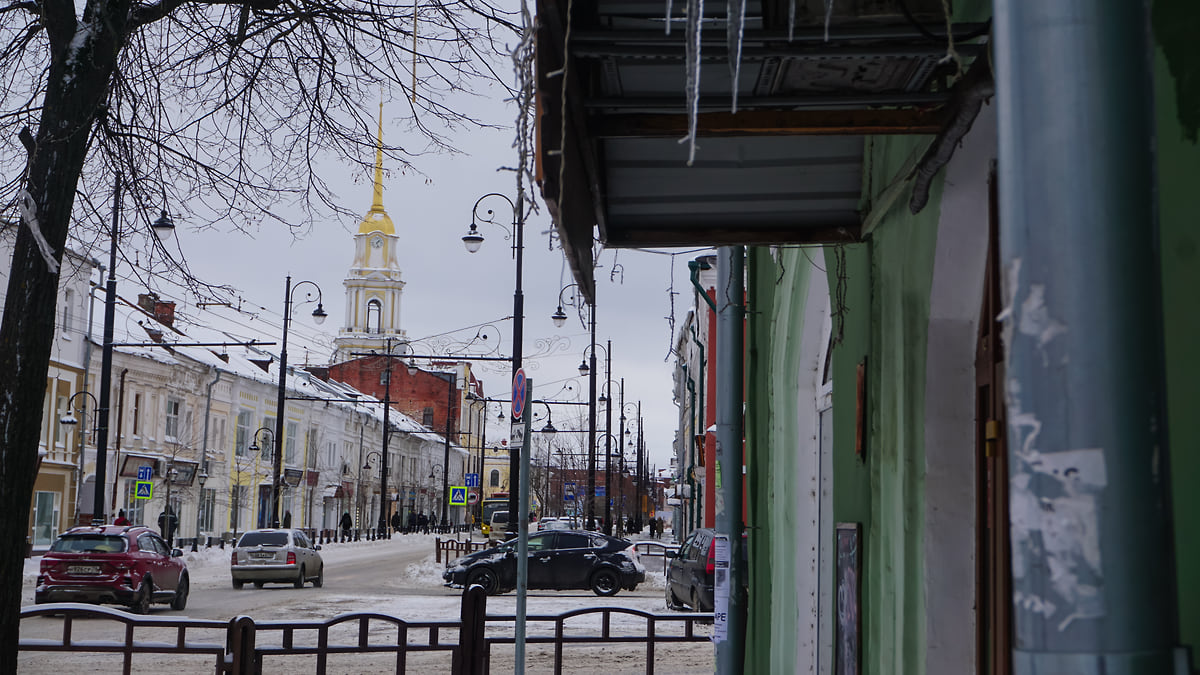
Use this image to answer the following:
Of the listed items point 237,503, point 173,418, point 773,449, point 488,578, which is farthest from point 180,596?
point 237,503

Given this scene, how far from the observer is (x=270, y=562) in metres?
29.3

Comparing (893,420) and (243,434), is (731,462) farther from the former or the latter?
(243,434)

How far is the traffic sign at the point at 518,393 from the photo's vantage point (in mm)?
11102

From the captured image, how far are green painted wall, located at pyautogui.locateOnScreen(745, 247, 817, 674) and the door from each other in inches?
136

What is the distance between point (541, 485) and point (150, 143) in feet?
290

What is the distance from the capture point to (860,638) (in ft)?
21.0

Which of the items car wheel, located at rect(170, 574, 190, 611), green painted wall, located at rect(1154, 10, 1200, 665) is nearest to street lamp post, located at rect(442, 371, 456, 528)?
car wheel, located at rect(170, 574, 190, 611)

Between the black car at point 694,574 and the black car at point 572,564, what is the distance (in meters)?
4.87

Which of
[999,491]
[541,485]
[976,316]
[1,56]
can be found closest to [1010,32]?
[999,491]

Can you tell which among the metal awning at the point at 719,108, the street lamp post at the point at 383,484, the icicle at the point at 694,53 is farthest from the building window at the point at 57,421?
the icicle at the point at 694,53

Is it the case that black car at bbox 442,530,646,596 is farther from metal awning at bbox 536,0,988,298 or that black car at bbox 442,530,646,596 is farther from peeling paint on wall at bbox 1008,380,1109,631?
peeling paint on wall at bbox 1008,380,1109,631

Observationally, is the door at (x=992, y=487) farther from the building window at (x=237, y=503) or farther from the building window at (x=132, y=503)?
the building window at (x=237, y=503)

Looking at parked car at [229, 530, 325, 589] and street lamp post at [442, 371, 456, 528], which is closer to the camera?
parked car at [229, 530, 325, 589]

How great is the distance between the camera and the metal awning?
368 cm
